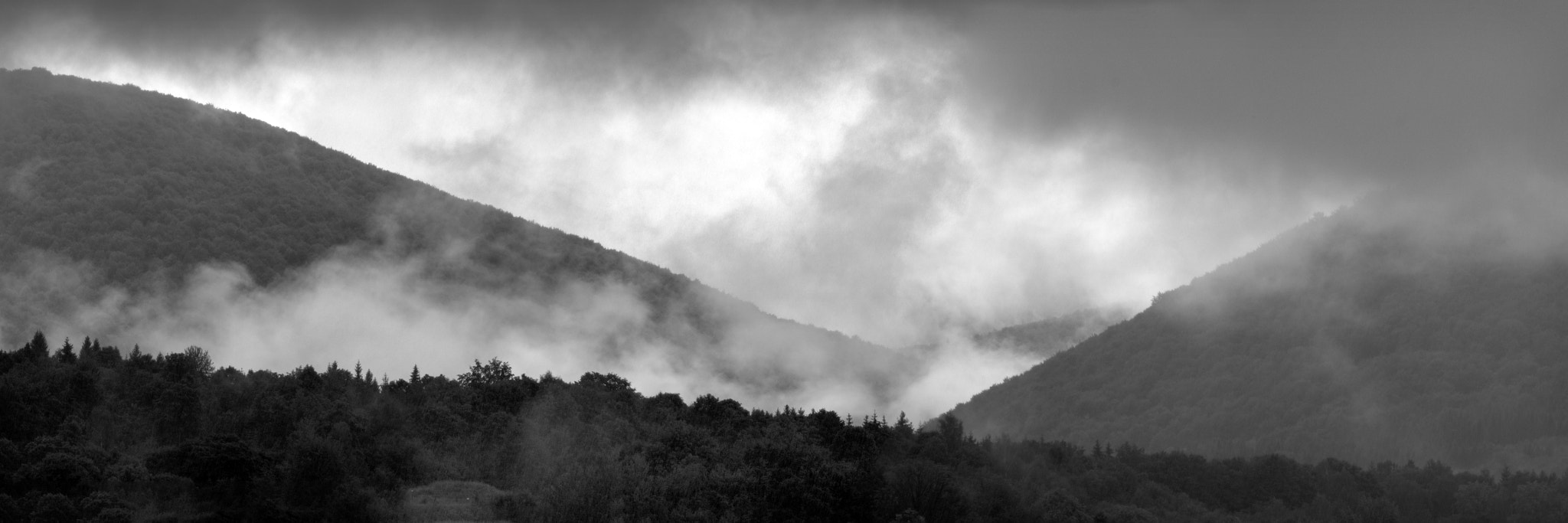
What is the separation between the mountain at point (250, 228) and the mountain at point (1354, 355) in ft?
66.8

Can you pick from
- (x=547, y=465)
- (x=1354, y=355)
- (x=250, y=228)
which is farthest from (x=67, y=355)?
(x=1354, y=355)

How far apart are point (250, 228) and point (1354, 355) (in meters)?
90.4

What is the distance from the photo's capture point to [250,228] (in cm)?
14388

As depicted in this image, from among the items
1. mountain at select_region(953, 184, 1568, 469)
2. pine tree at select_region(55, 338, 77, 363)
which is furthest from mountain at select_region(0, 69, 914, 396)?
pine tree at select_region(55, 338, 77, 363)

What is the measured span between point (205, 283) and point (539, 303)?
105 ft

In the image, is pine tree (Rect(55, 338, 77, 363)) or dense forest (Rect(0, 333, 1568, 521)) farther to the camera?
pine tree (Rect(55, 338, 77, 363))

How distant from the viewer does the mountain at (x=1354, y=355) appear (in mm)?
125625

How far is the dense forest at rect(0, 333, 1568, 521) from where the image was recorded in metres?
69.9

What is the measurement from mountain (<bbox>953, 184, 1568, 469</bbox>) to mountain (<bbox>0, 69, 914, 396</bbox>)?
802 inches

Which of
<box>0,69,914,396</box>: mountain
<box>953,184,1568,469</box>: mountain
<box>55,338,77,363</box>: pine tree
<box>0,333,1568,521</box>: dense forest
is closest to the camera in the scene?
<box>0,333,1568,521</box>: dense forest

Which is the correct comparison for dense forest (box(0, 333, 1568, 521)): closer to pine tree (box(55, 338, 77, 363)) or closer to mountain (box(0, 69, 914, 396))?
pine tree (box(55, 338, 77, 363))

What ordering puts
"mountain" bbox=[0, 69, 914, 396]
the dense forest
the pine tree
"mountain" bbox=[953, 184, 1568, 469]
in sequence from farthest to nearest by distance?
"mountain" bbox=[0, 69, 914, 396] → "mountain" bbox=[953, 184, 1568, 469] → the pine tree → the dense forest

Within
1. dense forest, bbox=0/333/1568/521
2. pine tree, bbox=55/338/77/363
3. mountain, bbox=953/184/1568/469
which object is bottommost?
dense forest, bbox=0/333/1568/521

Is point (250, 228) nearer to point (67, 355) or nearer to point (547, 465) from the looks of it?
point (67, 355)
